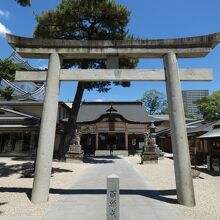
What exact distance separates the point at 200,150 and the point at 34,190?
17664mm

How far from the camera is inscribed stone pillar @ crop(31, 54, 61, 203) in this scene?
7137 mm

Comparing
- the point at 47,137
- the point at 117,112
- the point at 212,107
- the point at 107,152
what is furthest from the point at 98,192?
the point at 212,107

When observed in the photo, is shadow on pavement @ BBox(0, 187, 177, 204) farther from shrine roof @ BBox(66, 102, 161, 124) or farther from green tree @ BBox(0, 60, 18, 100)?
shrine roof @ BBox(66, 102, 161, 124)

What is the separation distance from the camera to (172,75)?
773cm

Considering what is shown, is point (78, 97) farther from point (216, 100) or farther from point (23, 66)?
point (216, 100)

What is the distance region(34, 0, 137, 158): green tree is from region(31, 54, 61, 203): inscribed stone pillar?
13624 millimetres

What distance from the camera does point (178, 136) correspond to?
7273 mm

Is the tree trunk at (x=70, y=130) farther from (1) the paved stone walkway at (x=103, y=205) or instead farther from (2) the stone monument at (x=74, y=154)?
(1) the paved stone walkway at (x=103, y=205)

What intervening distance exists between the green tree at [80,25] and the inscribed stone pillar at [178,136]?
1398 centimetres

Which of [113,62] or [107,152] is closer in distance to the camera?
[113,62]

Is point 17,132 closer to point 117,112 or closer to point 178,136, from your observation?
point 117,112

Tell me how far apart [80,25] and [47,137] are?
52.5 ft

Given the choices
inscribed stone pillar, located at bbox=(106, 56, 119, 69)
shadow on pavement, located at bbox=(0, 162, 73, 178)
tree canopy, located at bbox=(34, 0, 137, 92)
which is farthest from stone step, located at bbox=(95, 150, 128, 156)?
inscribed stone pillar, located at bbox=(106, 56, 119, 69)

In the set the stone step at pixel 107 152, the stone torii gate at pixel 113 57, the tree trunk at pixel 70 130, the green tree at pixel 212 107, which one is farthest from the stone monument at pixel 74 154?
the green tree at pixel 212 107
